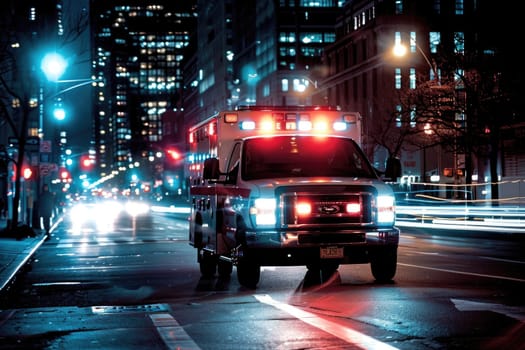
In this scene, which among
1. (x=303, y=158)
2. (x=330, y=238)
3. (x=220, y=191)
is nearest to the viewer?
(x=330, y=238)

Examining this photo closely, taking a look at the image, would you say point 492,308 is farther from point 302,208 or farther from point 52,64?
point 52,64

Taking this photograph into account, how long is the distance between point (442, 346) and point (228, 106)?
140246 millimetres

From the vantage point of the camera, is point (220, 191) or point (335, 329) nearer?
point (335, 329)

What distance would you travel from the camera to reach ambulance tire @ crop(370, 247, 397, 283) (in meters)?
14.1

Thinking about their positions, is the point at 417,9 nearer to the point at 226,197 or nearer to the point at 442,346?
the point at 226,197

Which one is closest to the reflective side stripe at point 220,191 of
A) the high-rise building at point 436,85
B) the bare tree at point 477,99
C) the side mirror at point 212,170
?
the side mirror at point 212,170

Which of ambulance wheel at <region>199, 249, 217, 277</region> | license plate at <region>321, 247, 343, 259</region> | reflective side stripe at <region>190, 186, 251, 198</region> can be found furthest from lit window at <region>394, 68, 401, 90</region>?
license plate at <region>321, 247, 343, 259</region>

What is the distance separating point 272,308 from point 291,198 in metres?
2.38

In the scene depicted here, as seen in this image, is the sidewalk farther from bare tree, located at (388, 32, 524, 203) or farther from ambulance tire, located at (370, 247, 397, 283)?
bare tree, located at (388, 32, 524, 203)

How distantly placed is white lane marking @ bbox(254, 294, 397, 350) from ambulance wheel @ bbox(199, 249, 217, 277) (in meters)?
4.77

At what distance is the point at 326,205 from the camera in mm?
13539

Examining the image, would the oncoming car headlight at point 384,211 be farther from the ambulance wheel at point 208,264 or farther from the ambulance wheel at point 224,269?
the ambulance wheel at point 208,264

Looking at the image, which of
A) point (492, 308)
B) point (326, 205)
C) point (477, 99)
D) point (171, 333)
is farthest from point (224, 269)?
point (477, 99)

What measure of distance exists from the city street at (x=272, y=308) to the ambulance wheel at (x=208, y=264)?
283 mm
